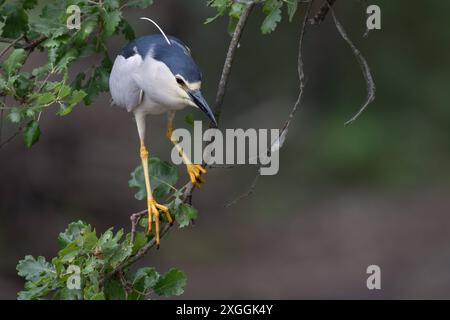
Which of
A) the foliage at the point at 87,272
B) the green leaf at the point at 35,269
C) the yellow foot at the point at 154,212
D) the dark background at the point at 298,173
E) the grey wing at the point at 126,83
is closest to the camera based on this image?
the foliage at the point at 87,272

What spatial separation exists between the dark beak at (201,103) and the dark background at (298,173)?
3627 mm

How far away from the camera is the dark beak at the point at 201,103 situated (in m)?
3.22

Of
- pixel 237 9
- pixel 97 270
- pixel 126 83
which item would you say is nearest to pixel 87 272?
pixel 97 270

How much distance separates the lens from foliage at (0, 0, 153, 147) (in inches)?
125

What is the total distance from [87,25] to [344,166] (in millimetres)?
4844

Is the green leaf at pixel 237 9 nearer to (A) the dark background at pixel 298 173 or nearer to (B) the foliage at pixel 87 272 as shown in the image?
(B) the foliage at pixel 87 272

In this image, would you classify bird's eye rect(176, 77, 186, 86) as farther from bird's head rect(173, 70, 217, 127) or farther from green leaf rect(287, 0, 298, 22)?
green leaf rect(287, 0, 298, 22)

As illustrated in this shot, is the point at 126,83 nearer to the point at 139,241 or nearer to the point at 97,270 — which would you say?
the point at 139,241

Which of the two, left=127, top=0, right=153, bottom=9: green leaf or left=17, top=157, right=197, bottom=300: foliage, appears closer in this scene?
left=17, top=157, right=197, bottom=300: foliage

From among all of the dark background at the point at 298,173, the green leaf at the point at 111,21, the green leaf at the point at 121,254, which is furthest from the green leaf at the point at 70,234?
the dark background at the point at 298,173

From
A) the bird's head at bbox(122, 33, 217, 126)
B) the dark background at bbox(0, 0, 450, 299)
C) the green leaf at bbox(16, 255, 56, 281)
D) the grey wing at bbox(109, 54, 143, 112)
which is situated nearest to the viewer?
the green leaf at bbox(16, 255, 56, 281)

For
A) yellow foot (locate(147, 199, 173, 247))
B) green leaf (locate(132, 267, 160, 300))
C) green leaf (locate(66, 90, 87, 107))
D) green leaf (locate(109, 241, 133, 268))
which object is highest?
green leaf (locate(66, 90, 87, 107))

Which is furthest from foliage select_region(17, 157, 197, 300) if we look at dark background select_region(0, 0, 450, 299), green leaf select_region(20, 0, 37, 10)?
dark background select_region(0, 0, 450, 299)
